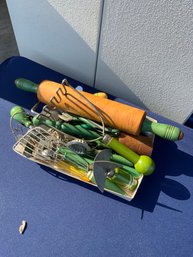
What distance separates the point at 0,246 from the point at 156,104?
20.3 inches

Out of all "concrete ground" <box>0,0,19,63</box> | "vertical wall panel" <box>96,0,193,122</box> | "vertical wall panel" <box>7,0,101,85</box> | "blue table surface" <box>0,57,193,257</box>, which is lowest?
"blue table surface" <box>0,57,193,257</box>

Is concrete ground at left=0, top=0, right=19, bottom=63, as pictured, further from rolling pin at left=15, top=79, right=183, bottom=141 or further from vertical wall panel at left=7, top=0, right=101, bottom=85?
rolling pin at left=15, top=79, right=183, bottom=141

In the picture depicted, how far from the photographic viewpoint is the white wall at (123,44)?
54cm

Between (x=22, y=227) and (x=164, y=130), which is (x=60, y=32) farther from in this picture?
(x=22, y=227)

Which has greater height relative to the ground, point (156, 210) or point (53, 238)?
point (156, 210)

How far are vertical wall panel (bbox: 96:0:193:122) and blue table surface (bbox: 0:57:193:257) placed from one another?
0.13 m

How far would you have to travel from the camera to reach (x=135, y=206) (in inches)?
23.6

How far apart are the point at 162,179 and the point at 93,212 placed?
182mm

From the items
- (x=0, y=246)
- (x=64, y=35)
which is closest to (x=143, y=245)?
(x=0, y=246)

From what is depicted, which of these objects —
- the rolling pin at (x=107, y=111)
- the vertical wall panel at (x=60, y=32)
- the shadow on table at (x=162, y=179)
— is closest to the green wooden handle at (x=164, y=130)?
the rolling pin at (x=107, y=111)

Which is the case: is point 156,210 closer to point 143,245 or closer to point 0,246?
point 143,245

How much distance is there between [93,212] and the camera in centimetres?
60

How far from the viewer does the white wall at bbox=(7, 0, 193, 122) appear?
54 centimetres

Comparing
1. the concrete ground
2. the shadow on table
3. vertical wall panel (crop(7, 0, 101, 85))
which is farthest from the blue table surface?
the concrete ground
